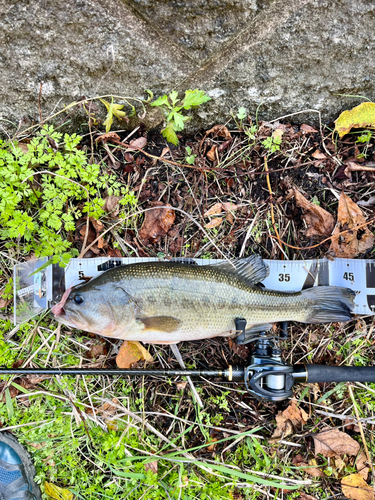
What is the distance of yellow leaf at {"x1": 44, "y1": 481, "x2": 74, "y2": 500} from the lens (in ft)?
12.1

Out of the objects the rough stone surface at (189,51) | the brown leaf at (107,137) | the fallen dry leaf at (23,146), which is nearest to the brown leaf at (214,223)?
the rough stone surface at (189,51)

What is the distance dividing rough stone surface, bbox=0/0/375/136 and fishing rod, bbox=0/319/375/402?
249 cm

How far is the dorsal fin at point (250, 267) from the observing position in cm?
367

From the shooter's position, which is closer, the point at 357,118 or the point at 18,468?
the point at 18,468

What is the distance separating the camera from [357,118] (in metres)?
3.87

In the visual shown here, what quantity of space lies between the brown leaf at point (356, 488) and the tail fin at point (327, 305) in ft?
5.61

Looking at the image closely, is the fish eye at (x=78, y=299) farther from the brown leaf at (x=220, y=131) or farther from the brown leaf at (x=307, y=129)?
the brown leaf at (x=307, y=129)

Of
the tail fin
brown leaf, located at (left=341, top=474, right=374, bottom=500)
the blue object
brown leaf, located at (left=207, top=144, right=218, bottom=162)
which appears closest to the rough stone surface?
brown leaf, located at (left=207, top=144, right=218, bottom=162)


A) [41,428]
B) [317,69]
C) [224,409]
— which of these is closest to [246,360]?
[224,409]

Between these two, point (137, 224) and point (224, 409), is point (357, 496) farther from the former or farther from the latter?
point (137, 224)

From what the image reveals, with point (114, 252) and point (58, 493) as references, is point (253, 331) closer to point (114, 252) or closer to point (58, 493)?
point (114, 252)

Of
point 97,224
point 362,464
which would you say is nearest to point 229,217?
point 97,224

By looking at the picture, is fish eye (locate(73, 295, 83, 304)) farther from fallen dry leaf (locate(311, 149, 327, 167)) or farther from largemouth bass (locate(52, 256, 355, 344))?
fallen dry leaf (locate(311, 149, 327, 167))

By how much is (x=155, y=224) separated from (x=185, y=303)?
3.14 ft
